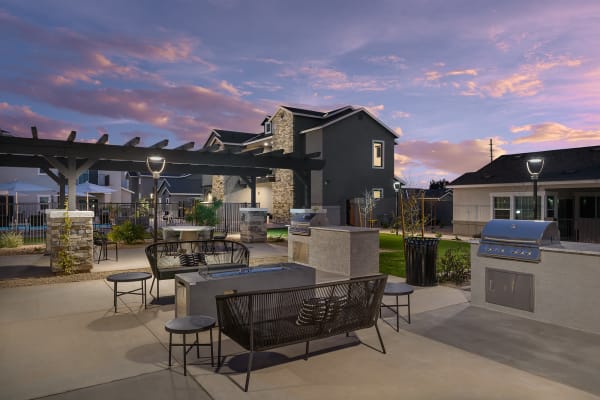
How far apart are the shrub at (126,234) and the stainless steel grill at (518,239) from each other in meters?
15.0

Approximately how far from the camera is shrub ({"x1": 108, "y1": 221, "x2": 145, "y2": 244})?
16875 millimetres

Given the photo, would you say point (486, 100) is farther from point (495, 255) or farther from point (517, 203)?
point (495, 255)

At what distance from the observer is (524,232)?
6270mm

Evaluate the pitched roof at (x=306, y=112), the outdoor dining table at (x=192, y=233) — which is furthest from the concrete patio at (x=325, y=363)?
the pitched roof at (x=306, y=112)

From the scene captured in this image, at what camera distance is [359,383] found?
153 inches

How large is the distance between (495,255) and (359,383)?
3907 mm

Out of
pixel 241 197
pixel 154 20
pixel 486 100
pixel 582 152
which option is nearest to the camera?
pixel 154 20

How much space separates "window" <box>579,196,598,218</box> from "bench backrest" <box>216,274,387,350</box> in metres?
20.6

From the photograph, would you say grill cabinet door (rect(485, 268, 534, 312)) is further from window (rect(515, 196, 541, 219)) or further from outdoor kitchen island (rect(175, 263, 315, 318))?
window (rect(515, 196, 541, 219))

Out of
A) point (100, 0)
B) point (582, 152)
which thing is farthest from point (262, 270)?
point (582, 152)

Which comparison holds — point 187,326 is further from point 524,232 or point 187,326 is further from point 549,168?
point 549,168

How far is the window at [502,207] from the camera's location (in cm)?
2128

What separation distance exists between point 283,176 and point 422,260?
65.1 feet

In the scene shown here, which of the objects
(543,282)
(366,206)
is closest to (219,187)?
(366,206)
